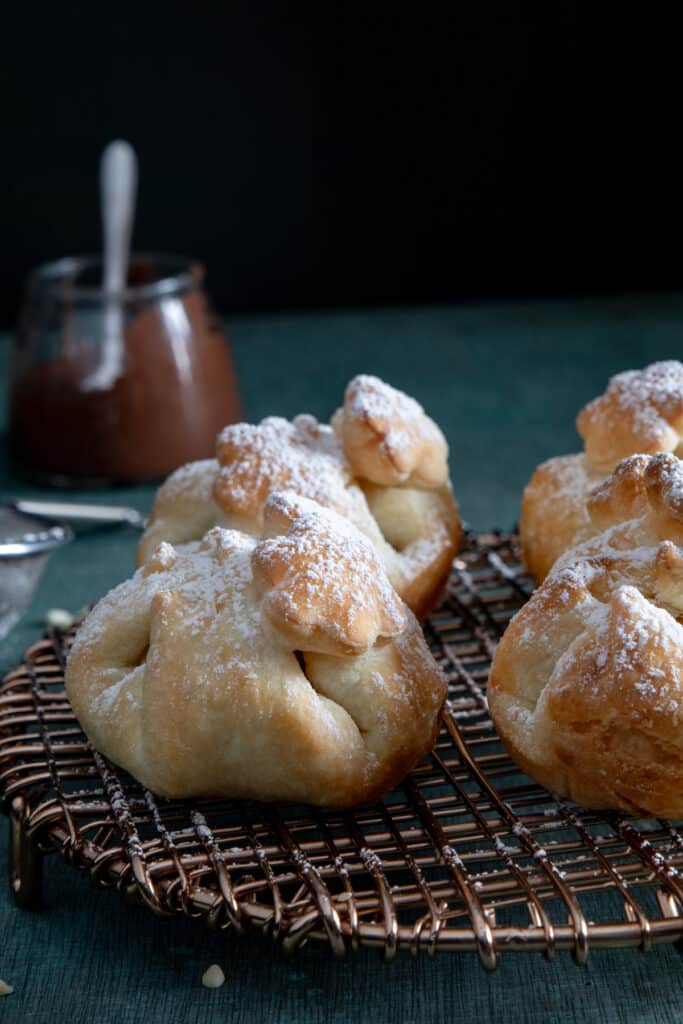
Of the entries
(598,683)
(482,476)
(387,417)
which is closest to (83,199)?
(482,476)

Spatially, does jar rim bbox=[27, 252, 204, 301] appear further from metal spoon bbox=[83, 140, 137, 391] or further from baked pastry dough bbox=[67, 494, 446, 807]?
baked pastry dough bbox=[67, 494, 446, 807]

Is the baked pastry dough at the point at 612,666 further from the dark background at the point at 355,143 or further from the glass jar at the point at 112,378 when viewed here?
the dark background at the point at 355,143

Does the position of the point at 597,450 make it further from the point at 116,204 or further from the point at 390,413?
the point at 116,204

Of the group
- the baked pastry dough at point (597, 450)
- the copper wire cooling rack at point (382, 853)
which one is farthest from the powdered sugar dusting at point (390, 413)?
the copper wire cooling rack at point (382, 853)

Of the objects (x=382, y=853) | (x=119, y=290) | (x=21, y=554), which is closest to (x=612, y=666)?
(x=382, y=853)

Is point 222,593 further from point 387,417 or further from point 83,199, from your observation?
point 83,199

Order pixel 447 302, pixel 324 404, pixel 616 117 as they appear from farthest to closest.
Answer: pixel 447 302, pixel 616 117, pixel 324 404

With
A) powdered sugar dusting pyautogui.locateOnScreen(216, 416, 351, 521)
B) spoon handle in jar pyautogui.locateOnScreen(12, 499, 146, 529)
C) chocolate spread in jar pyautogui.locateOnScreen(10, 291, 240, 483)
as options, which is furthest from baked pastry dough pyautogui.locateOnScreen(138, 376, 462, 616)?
chocolate spread in jar pyautogui.locateOnScreen(10, 291, 240, 483)
